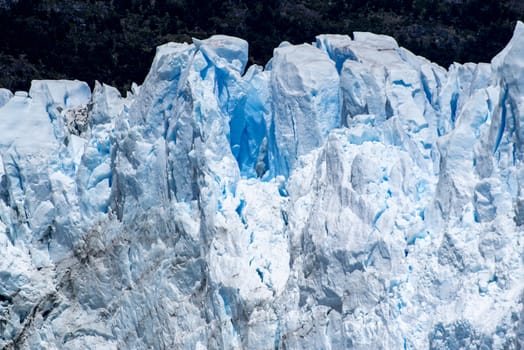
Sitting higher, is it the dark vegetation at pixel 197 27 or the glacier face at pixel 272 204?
the glacier face at pixel 272 204

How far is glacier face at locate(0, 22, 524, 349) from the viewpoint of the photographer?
17250 millimetres

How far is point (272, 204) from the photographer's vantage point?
65.2ft

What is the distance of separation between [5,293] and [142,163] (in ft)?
11.5

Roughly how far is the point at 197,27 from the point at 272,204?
21.5 m

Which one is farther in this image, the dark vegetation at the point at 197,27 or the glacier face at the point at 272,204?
the dark vegetation at the point at 197,27

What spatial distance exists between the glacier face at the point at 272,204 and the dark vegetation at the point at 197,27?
1300cm

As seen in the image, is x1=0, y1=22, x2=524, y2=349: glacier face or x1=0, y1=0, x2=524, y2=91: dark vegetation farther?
x1=0, y1=0, x2=524, y2=91: dark vegetation

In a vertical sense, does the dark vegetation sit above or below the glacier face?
below

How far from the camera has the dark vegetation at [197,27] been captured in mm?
37031

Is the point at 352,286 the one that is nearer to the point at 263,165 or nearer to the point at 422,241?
the point at 422,241

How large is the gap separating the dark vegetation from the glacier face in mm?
12999

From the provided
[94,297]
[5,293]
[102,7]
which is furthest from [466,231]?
[102,7]

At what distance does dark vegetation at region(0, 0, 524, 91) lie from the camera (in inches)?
1458

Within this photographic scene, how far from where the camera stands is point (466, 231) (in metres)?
17.1
